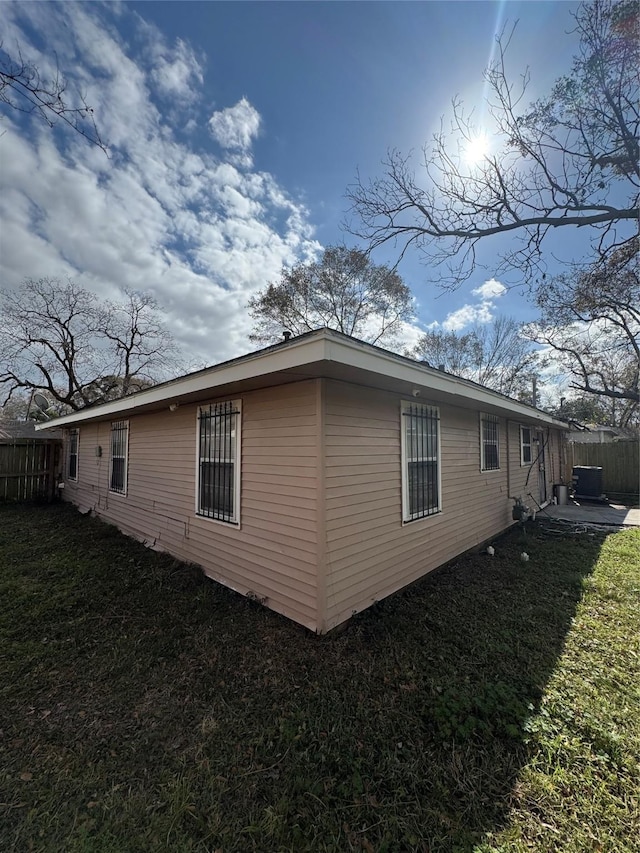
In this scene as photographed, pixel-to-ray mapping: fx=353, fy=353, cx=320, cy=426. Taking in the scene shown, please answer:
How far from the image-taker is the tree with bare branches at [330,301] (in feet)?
54.0

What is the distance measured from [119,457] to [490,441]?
7.50 m

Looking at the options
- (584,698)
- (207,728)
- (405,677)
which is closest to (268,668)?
(207,728)

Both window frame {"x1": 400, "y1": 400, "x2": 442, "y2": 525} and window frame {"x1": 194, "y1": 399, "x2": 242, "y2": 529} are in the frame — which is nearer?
window frame {"x1": 194, "y1": 399, "x2": 242, "y2": 529}

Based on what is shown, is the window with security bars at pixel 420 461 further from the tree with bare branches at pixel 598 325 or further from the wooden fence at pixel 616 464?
the wooden fence at pixel 616 464

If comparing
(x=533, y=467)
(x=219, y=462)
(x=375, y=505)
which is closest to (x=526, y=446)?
(x=533, y=467)

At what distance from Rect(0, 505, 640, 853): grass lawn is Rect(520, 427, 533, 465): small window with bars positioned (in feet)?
14.8

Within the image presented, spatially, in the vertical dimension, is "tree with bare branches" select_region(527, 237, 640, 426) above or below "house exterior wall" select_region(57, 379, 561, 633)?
above

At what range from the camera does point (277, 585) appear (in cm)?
359

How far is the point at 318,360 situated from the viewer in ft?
8.48

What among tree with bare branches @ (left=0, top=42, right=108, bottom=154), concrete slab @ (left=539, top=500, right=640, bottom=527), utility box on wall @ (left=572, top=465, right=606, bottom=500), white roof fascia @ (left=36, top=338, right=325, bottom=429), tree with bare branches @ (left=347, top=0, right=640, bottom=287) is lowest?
concrete slab @ (left=539, top=500, right=640, bottom=527)

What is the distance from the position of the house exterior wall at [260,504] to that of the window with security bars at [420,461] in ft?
4.84

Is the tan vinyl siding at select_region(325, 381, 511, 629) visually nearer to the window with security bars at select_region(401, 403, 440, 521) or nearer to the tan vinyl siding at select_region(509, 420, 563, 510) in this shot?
the window with security bars at select_region(401, 403, 440, 521)

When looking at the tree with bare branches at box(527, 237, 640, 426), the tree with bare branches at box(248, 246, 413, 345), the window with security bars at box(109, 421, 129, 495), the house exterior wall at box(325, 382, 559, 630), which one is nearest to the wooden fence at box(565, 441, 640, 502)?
the tree with bare branches at box(527, 237, 640, 426)

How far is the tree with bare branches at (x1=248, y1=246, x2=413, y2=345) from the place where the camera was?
54.0ft
